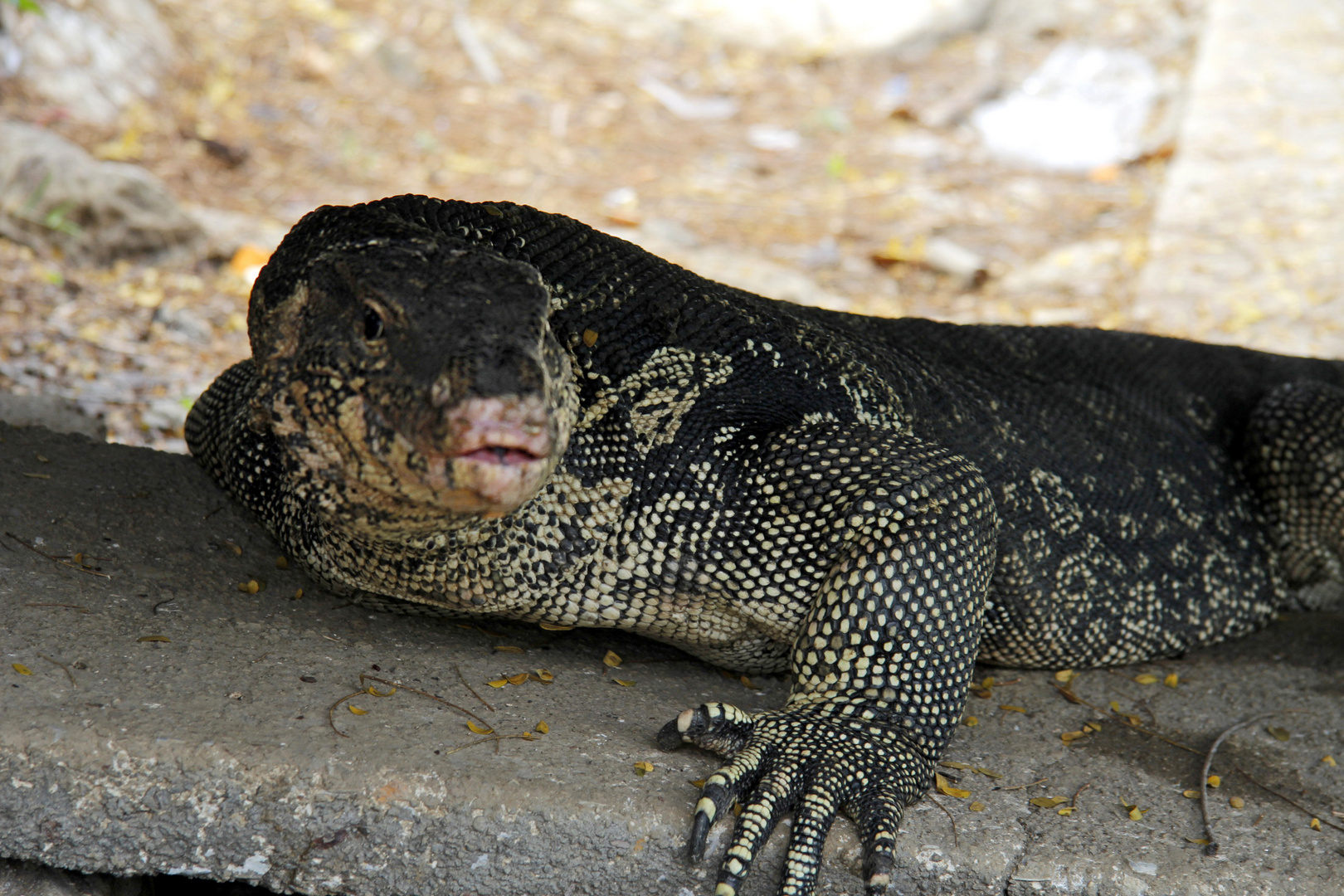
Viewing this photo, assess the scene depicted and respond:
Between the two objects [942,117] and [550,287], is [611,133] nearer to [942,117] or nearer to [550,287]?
[942,117]

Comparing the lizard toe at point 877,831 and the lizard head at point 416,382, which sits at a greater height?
the lizard head at point 416,382

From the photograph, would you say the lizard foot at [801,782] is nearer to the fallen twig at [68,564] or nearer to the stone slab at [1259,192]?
the fallen twig at [68,564]

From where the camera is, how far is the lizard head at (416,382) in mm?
3002

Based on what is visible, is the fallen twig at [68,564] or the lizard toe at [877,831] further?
the fallen twig at [68,564]

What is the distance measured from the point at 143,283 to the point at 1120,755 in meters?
7.36

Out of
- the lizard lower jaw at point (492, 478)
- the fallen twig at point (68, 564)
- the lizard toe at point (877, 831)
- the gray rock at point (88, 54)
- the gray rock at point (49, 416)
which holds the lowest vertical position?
the lizard toe at point (877, 831)

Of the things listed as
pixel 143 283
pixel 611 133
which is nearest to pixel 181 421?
pixel 143 283

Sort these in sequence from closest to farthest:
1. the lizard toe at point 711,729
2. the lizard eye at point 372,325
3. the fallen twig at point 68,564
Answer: the lizard eye at point 372,325 < the lizard toe at point 711,729 < the fallen twig at point 68,564

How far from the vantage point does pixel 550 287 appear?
157 inches

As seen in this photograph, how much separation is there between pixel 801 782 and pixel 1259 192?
35.4 ft

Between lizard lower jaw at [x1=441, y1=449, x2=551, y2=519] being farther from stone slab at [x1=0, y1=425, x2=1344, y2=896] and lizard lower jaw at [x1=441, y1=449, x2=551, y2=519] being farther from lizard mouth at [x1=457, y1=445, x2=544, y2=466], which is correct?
stone slab at [x1=0, y1=425, x2=1344, y2=896]

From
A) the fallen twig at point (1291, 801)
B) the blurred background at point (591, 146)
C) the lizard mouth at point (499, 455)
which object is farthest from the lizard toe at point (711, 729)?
the blurred background at point (591, 146)

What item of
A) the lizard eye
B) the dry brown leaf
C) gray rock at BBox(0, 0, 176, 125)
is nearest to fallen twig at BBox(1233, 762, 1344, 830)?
the dry brown leaf

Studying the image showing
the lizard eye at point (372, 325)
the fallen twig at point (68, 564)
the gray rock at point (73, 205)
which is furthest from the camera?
the gray rock at point (73, 205)
